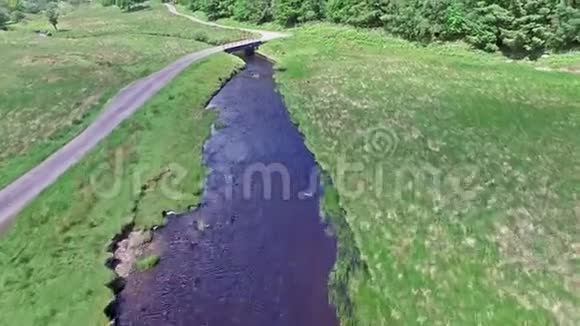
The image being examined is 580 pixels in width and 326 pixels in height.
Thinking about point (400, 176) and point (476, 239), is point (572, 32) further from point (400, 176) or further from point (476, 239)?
point (476, 239)

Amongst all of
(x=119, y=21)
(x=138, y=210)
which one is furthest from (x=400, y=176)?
(x=119, y=21)

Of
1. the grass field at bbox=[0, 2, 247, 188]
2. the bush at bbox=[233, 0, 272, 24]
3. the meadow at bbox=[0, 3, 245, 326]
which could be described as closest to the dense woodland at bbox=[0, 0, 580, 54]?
the bush at bbox=[233, 0, 272, 24]

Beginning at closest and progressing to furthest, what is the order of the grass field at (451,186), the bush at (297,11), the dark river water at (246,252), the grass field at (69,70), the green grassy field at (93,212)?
the dark river water at (246,252) < the grass field at (451,186) < the green grassy field at (93,212) < the grass field at (69,70) < the bush at (297,11)

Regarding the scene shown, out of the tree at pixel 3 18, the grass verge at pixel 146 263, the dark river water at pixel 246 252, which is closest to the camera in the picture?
the dark river water at pixel 246 252

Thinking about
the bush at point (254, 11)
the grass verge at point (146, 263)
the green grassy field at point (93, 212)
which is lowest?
the grass verge at point (146, 263)

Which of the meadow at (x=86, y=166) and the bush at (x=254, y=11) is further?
the bush at (x=254, y=11)

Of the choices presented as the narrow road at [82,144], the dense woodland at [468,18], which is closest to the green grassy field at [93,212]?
the narrow road at [82,144]

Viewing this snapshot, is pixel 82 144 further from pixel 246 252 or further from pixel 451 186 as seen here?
pixel 451 186

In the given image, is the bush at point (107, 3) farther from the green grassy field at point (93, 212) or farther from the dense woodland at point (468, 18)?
the green grassy field at point (93, 212)

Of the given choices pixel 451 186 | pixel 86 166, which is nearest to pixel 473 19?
pixel 451 186
